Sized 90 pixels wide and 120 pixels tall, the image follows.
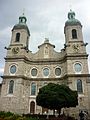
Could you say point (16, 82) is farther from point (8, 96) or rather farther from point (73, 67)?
point (73, 67)

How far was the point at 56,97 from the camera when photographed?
80.1ft

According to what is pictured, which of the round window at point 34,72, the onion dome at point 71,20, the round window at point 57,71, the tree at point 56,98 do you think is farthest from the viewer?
the onion dome at point 71,20

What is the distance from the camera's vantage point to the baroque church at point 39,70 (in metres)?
32.4

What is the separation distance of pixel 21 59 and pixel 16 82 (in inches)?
204

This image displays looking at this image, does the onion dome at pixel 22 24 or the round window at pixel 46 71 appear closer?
the round window at pixel 46 71

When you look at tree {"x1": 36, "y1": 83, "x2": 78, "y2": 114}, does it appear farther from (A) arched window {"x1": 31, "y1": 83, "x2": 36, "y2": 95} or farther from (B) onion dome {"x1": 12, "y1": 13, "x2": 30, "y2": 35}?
(B) onion dome {"x1": 12, "y1": 13, "x2": 30, "y2": 35}

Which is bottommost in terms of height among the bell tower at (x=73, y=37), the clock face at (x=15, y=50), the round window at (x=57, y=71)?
the round window at (x=57, y=71)

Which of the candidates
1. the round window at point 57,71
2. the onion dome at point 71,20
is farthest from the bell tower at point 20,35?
the onion dome at point 71,20

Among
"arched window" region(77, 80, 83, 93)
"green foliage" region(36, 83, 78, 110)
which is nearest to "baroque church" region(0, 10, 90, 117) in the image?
"arched window" region(77, 80, 83, 93)

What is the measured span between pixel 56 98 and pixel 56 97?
0.16 metres

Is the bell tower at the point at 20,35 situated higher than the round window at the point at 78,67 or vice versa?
the bell tower at the point at 20,35

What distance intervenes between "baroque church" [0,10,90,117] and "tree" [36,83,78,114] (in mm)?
5818

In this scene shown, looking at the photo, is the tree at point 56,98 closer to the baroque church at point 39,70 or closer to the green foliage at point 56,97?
the green foliage at point 56,97

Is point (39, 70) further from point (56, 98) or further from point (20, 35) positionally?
point (56, 98)
